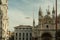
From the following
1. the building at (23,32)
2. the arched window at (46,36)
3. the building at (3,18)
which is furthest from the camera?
the building at (23,32)

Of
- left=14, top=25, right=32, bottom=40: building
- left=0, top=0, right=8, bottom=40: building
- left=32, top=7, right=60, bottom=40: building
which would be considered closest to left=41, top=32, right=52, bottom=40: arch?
left=32, top=7, right=60, bottom=40: building

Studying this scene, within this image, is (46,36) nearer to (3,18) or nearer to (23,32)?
(3,18)

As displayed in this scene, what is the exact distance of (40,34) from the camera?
7744 cm

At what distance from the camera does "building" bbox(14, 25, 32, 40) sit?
95.1 metres

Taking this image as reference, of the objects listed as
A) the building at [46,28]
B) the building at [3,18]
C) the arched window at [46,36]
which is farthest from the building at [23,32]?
the building at [3,18]

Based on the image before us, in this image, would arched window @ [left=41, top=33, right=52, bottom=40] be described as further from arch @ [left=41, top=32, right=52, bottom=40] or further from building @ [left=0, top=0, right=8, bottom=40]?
building @ [left=0, top=0, right=8, bottom=40]

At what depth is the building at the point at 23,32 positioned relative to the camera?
312 ft

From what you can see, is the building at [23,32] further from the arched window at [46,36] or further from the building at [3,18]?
the building at [3,18]

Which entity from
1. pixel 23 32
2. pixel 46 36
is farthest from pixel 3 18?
pixel 23 32

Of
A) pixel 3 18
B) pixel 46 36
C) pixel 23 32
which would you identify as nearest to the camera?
pixel 3 18

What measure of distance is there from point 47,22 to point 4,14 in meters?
19.2

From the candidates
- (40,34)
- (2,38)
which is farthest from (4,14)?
(40,34)

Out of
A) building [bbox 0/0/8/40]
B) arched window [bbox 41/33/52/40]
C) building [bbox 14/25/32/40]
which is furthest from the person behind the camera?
building [bbox 14/25/32/40]

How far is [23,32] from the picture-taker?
96.6 m
